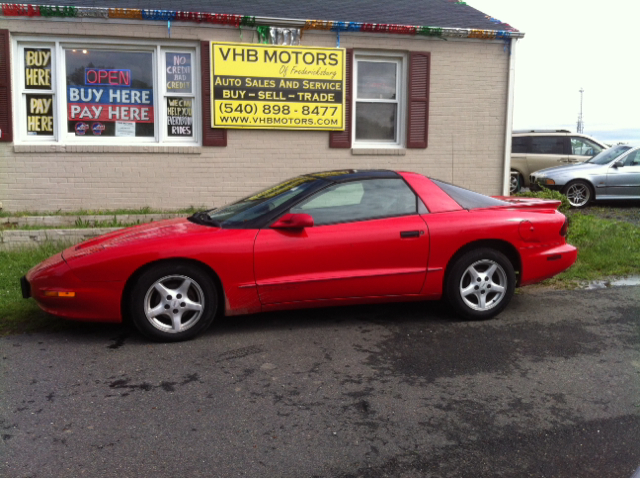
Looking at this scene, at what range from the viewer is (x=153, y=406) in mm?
3771

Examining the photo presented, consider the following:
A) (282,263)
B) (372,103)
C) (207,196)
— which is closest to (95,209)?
(207,196)

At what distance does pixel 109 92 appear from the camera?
10.1 metres

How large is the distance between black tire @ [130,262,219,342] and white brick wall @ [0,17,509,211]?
5.60m

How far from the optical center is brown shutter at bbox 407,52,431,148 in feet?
35.3

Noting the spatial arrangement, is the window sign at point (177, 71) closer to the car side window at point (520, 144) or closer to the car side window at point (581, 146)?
the car side window at point (520, 144)

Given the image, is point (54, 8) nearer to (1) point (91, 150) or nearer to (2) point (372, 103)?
(1) point (91, 150)

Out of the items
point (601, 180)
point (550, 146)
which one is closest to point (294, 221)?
point (601, 180)

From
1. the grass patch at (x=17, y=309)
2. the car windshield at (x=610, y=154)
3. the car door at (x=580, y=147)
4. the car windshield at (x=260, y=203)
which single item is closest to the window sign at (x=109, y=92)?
the grass patch at (x=17, y=309)

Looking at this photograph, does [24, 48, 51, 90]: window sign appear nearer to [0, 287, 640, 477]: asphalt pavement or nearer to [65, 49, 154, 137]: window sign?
[65, 49, 154, 137]: window sign

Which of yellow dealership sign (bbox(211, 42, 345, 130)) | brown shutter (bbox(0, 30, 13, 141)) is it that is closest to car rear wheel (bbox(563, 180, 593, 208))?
yellow dealership sign (bbox(211, 42, 345, 130))

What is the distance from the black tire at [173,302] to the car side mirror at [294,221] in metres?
0.71

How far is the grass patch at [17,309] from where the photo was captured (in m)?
5.36

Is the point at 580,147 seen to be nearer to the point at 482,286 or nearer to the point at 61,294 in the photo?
the point at 482,286

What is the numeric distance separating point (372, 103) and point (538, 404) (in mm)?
7919
